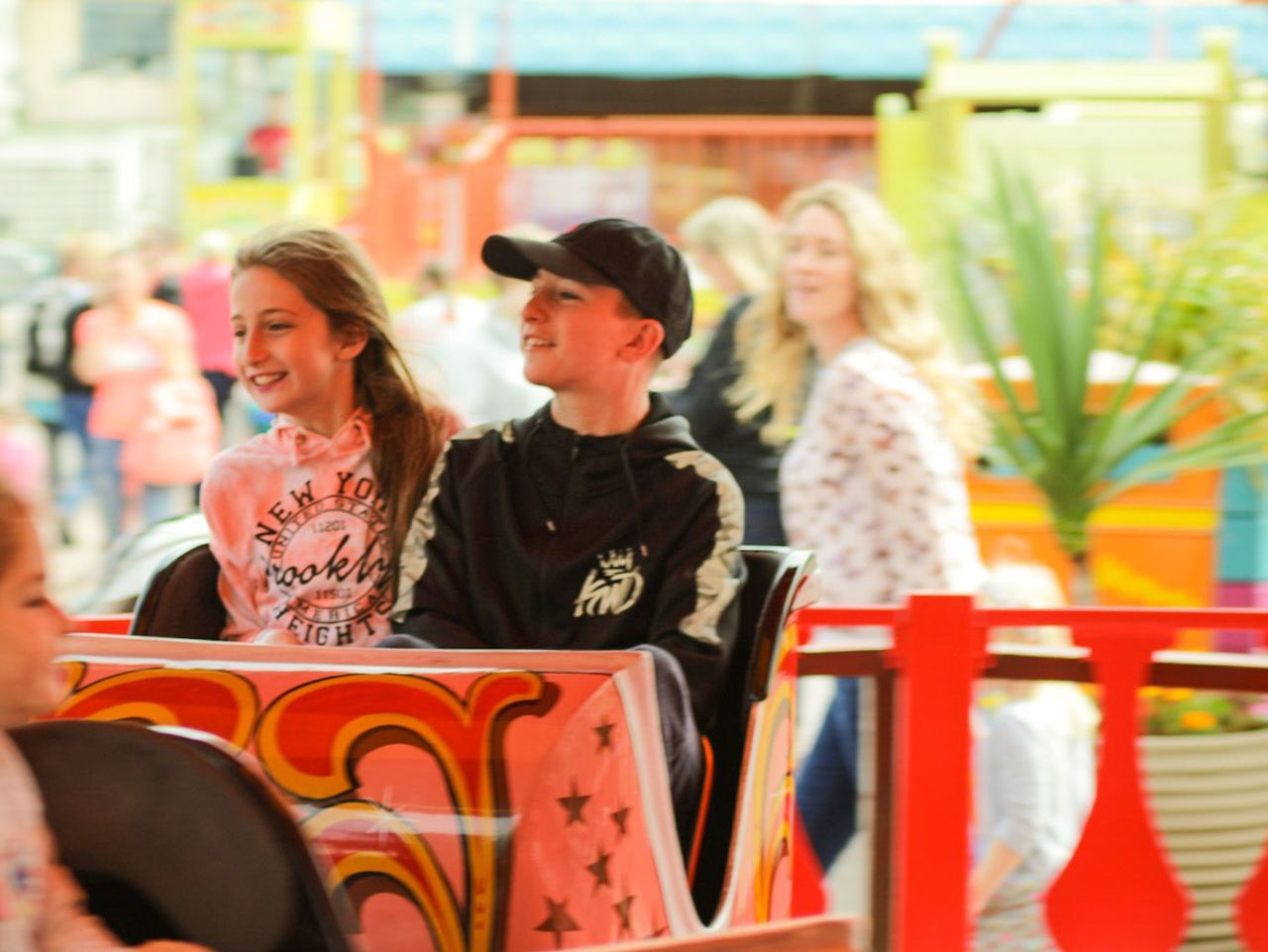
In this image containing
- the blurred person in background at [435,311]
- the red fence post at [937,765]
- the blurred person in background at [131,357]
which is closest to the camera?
the red fence post at [937,765]

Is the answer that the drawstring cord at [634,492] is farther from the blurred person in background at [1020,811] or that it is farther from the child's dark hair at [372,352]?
the blurred person in background at [1020,811]

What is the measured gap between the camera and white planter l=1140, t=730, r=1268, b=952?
9.71 ft

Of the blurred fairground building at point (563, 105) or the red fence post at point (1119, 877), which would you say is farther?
the blurred fairground building at point (563, 105)

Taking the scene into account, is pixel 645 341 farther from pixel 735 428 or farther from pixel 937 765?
pixel 735 428

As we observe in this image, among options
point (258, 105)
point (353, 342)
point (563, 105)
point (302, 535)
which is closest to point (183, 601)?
point (302, 535)

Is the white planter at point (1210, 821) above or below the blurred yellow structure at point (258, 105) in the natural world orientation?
below

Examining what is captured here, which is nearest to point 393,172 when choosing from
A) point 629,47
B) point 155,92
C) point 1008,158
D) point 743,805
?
point 629,47

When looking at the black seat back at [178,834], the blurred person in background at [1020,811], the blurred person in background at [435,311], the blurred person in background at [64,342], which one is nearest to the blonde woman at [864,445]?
the blurred person in background at [1020,811]

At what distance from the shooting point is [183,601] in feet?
7.32

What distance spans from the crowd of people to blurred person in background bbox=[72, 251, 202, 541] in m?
2.91

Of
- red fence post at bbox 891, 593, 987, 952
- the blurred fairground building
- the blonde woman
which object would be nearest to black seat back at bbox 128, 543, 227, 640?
red fence post at bbox 891, 593, 987, 952

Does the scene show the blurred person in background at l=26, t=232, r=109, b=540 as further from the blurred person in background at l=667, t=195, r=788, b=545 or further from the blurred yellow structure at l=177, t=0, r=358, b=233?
the blurred yellow structure at l=177, t=0, r=358, b=233

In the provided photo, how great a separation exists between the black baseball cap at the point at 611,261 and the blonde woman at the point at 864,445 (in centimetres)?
106

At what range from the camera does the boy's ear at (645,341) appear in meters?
2.05
